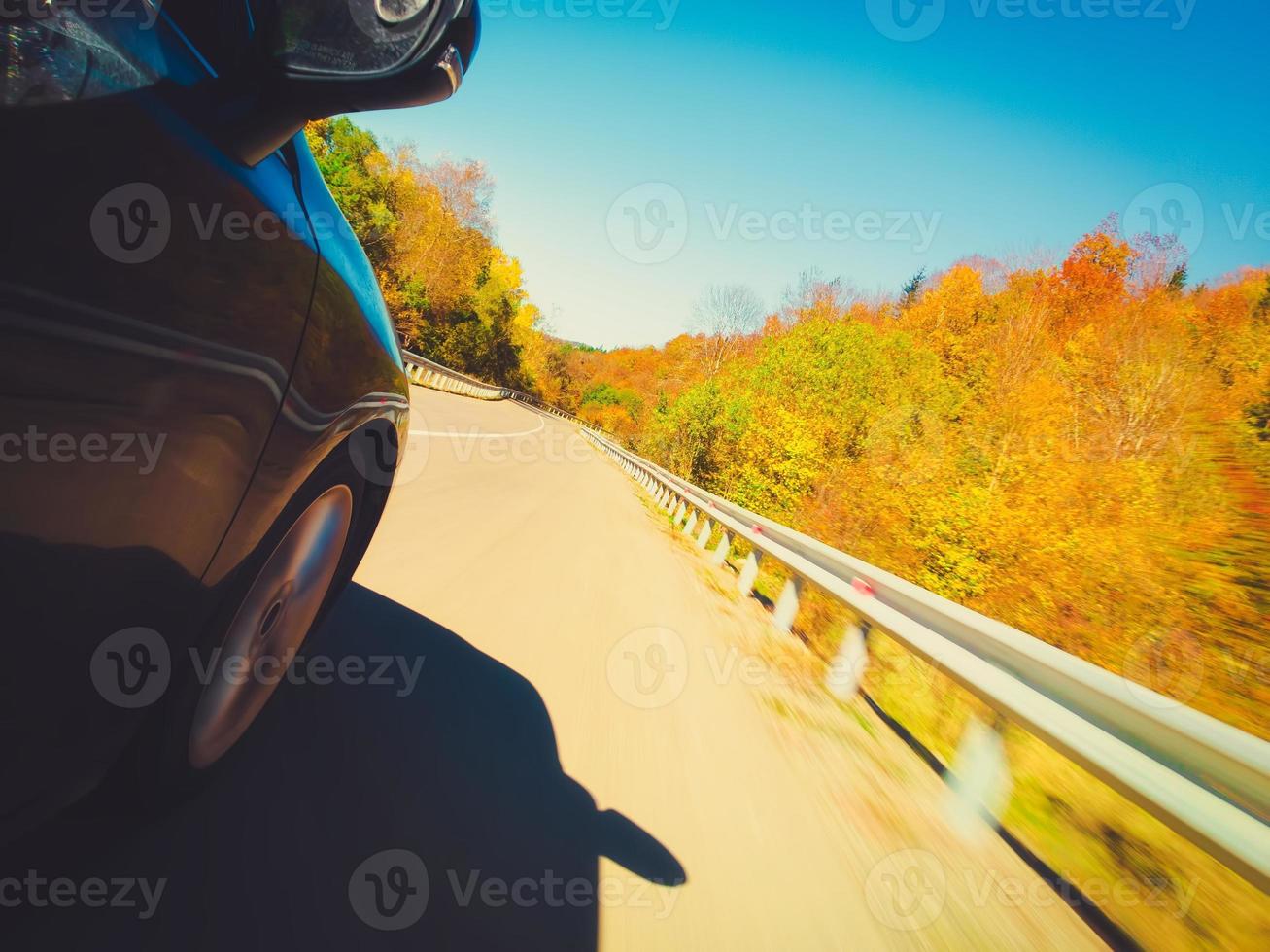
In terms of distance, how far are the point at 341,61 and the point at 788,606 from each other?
583 centimetres

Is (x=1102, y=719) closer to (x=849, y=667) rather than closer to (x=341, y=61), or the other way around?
(x=849, y=667)

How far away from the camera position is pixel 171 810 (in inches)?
66.4

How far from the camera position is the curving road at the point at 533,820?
5.09ft

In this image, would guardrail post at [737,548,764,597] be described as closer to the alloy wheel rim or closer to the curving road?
the curving road

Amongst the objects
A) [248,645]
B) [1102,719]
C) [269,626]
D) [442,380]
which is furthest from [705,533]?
[442,380]

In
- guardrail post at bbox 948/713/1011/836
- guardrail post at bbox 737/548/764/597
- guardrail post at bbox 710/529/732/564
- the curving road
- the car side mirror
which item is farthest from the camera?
guardrail post at bbox 710/529/732/564

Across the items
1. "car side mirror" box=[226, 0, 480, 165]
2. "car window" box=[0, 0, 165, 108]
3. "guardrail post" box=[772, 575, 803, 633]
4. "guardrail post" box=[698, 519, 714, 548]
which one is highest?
"car side mirror" box=[226, 0, 480, 165]

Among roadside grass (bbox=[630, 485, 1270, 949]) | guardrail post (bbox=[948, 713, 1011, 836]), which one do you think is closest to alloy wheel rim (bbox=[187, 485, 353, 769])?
roadside grass (bbox=[630, 485, 1270, 949])

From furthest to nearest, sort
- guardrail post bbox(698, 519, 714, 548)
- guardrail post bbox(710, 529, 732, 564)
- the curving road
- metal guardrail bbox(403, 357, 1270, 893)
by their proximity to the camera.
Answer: guardrail post bbox(698, 519, 714, 548), guardrail post bbox(710, 529, 732, 564), metal guardrail bbox(403, 357, 1270, 893), the curving road

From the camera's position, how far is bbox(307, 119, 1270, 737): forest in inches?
274

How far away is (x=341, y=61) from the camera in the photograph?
1.04m

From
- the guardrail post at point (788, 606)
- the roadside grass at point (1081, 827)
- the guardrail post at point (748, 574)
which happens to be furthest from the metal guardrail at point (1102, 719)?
the guardrail post at point (748, 574)

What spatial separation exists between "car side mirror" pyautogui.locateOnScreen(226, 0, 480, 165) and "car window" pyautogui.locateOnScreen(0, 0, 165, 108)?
0.49 ft

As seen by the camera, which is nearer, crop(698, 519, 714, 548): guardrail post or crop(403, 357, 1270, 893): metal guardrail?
crop(403, 357, 1270, 893): metal guardrail
